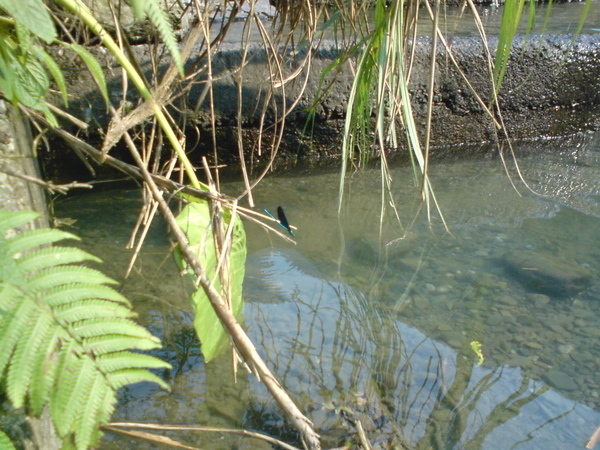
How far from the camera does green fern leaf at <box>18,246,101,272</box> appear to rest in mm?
796

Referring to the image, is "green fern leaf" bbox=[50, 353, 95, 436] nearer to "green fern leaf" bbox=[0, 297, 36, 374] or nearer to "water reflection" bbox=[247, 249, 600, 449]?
"green fern leaf" bbox=[0, 297, 36, 374]

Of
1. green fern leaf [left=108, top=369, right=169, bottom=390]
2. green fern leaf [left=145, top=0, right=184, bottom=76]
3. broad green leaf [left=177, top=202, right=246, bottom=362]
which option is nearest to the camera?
green fern leaf [left=145, top=0, right=184, bottom=76]

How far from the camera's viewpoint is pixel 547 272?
2441mm

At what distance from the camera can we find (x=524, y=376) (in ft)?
6.06

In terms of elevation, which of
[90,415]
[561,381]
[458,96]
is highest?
[90,415]

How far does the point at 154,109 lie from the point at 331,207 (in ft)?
7.07

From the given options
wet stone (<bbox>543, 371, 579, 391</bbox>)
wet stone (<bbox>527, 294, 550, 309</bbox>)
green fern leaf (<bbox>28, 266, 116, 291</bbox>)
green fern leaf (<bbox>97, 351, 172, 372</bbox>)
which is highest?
green fern leaf (<bbox>28, 266, 116, 291</bbox>)

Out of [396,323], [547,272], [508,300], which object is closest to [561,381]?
[508,300]

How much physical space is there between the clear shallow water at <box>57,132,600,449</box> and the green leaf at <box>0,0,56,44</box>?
1.14m

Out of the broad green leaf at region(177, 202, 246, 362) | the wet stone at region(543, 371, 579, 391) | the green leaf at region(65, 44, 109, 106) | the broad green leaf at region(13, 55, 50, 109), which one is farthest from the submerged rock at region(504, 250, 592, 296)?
the broad green leaf at region(13, 55, 50, 109)

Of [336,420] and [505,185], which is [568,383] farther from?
[505,185]

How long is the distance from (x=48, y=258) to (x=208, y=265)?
60cm

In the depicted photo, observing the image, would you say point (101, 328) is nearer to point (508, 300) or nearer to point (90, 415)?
point (90, 415)

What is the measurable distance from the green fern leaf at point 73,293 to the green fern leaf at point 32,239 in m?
0.07
